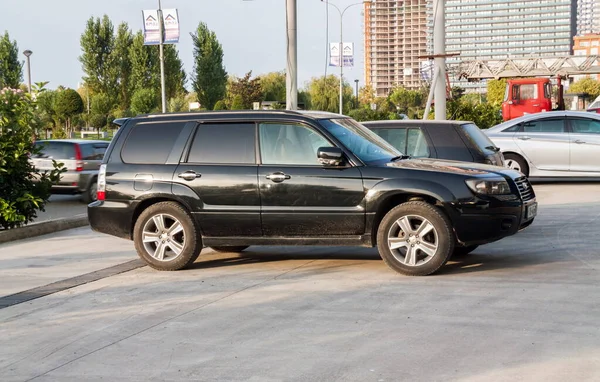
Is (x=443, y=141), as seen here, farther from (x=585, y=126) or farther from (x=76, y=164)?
(x=76, y=164)

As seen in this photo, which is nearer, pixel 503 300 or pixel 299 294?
pixel 503 300

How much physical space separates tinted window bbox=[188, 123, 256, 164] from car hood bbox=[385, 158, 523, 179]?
1502 mm

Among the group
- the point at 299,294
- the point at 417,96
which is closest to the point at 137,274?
the point at 299,294

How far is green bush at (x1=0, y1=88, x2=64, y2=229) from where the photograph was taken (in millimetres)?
12039

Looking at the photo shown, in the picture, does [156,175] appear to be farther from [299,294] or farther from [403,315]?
[403,315]

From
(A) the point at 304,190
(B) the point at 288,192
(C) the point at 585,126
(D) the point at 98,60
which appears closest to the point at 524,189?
(A) the point at 304,190

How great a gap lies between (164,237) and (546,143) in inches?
439

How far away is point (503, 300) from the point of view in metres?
7.12

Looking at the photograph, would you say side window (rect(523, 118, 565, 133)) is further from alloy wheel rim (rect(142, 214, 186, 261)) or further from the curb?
alloy wheel rim (rect(142, 214, 186, 261))

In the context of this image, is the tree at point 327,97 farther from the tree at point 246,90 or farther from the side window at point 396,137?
the side window at point 396,137

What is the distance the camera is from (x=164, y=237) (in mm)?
9062

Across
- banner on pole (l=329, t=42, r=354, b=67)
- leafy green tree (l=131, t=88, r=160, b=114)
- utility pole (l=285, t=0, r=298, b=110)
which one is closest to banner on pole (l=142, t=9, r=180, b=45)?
banner on pole (l=329, t=42, r=354, b=67)

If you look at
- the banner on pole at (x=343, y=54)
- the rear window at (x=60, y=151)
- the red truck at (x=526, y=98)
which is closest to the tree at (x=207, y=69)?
the banner on pole at (x=343, y=54)

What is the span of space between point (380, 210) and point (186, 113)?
2492 millimetres
